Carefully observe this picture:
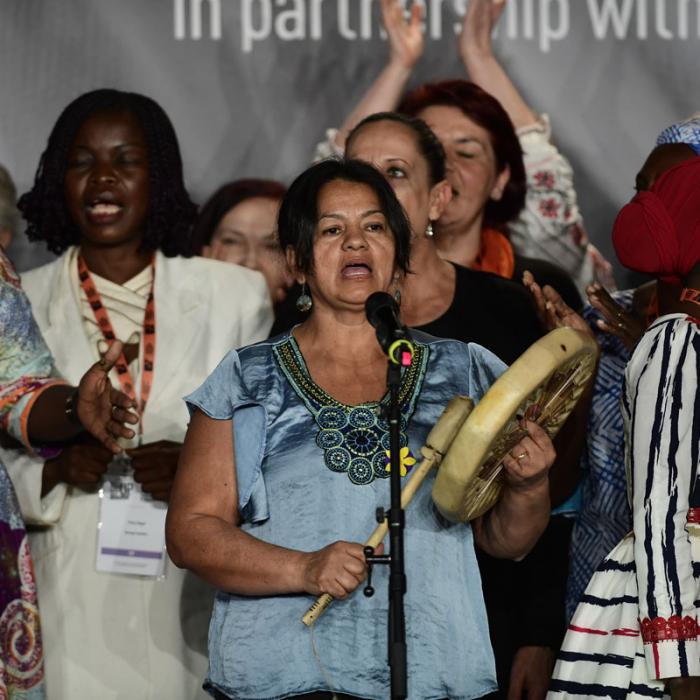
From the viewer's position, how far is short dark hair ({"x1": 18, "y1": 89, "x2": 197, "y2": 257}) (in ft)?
16.2

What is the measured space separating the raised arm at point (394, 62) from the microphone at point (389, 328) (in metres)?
2.35

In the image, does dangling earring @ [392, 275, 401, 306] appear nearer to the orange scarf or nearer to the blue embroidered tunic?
the blue embroidered tunic

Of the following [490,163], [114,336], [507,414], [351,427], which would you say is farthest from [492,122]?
[507,414]

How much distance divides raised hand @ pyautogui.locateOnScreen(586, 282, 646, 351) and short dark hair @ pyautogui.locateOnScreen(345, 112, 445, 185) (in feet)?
2.16

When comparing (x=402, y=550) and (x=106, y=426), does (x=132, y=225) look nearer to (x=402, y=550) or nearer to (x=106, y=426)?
(x=106, y=426)

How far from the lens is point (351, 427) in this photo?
3.37 metres

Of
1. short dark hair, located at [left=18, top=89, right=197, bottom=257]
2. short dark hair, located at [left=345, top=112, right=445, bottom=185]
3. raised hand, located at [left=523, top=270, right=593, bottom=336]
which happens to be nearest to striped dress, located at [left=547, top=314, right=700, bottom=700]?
raised hand, located at [left=523, top=270, right=593, bottom=336]

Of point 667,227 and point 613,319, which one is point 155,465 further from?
point 667,227

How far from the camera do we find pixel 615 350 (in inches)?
174

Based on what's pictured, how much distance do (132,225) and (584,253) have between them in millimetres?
1699

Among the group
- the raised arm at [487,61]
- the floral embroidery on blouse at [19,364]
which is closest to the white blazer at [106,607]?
the floral embroidery on blouse at [19,364]

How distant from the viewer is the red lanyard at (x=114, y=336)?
4672 mm

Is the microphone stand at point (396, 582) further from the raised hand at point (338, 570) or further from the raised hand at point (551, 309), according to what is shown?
the raised hand at point (551, 309)

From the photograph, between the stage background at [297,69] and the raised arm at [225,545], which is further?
the stage background at [297,69]
